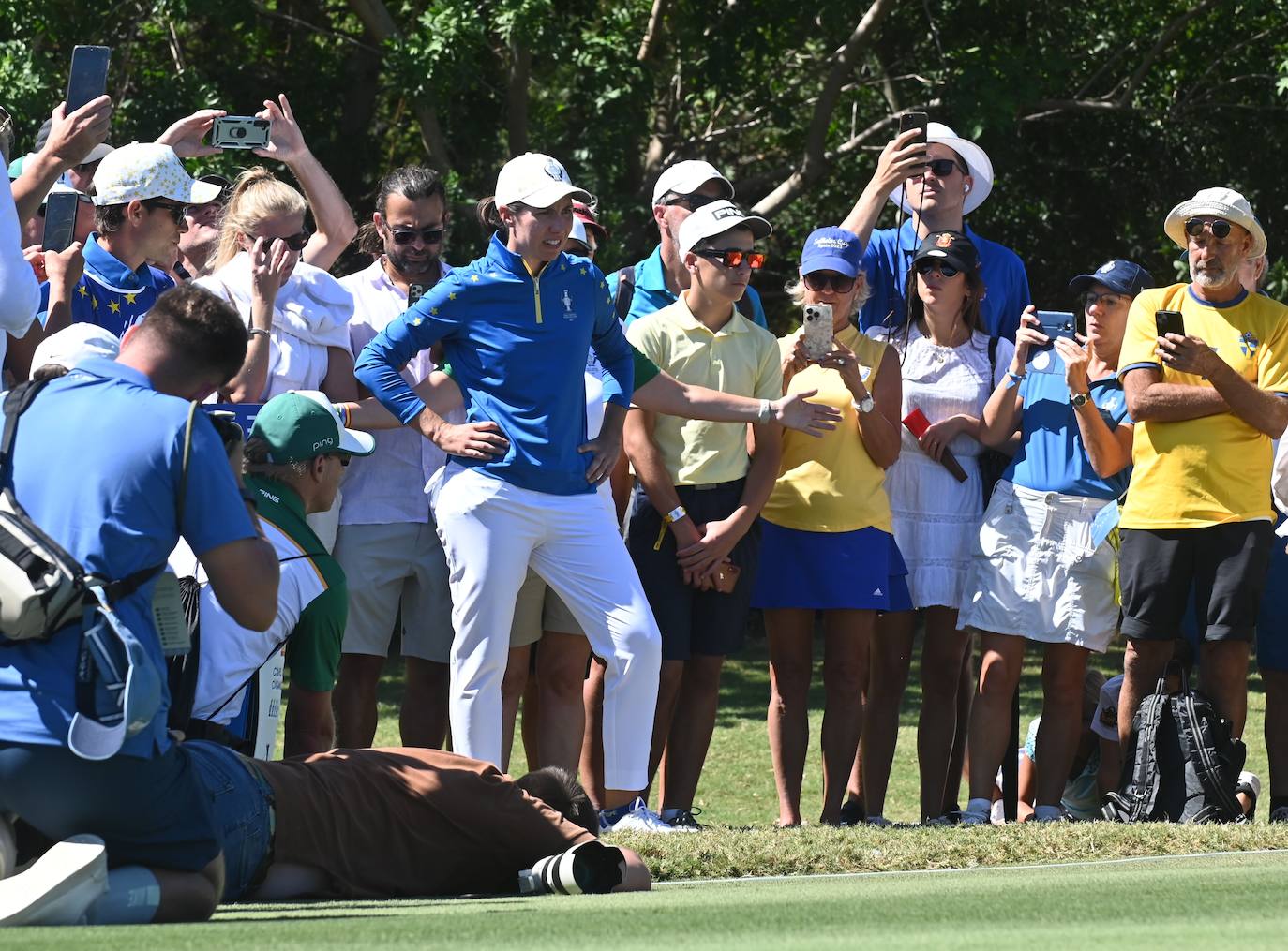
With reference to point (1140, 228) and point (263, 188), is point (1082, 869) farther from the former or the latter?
point (1140, 228)

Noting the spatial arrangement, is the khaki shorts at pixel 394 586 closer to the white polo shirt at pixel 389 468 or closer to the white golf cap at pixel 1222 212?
the white polo shirt at pixel 389 468

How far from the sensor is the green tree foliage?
16.4 meters

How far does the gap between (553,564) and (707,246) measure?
1.50 meters

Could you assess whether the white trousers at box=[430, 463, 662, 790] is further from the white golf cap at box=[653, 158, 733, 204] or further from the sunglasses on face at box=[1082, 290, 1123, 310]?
the sunglasses on face at box=[1082, 290, 1123, 310]

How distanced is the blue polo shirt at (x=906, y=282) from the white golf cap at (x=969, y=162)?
24cm

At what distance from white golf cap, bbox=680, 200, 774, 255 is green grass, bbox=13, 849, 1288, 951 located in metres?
3.06

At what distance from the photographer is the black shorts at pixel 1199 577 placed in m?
7.52

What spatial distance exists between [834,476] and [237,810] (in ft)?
11.2

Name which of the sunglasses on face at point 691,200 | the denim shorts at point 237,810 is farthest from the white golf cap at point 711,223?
the denim shorts at point 237,810

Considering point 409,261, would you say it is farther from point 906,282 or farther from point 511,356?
point 906,282

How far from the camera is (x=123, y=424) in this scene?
15.1 feet

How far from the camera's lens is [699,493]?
7578 mm

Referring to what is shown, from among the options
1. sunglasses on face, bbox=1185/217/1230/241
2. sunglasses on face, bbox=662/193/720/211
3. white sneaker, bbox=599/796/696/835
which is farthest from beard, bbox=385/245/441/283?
sunglasses on face, bbox=1185/217/1230/241

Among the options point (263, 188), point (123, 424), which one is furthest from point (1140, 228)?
point (123, 424)
